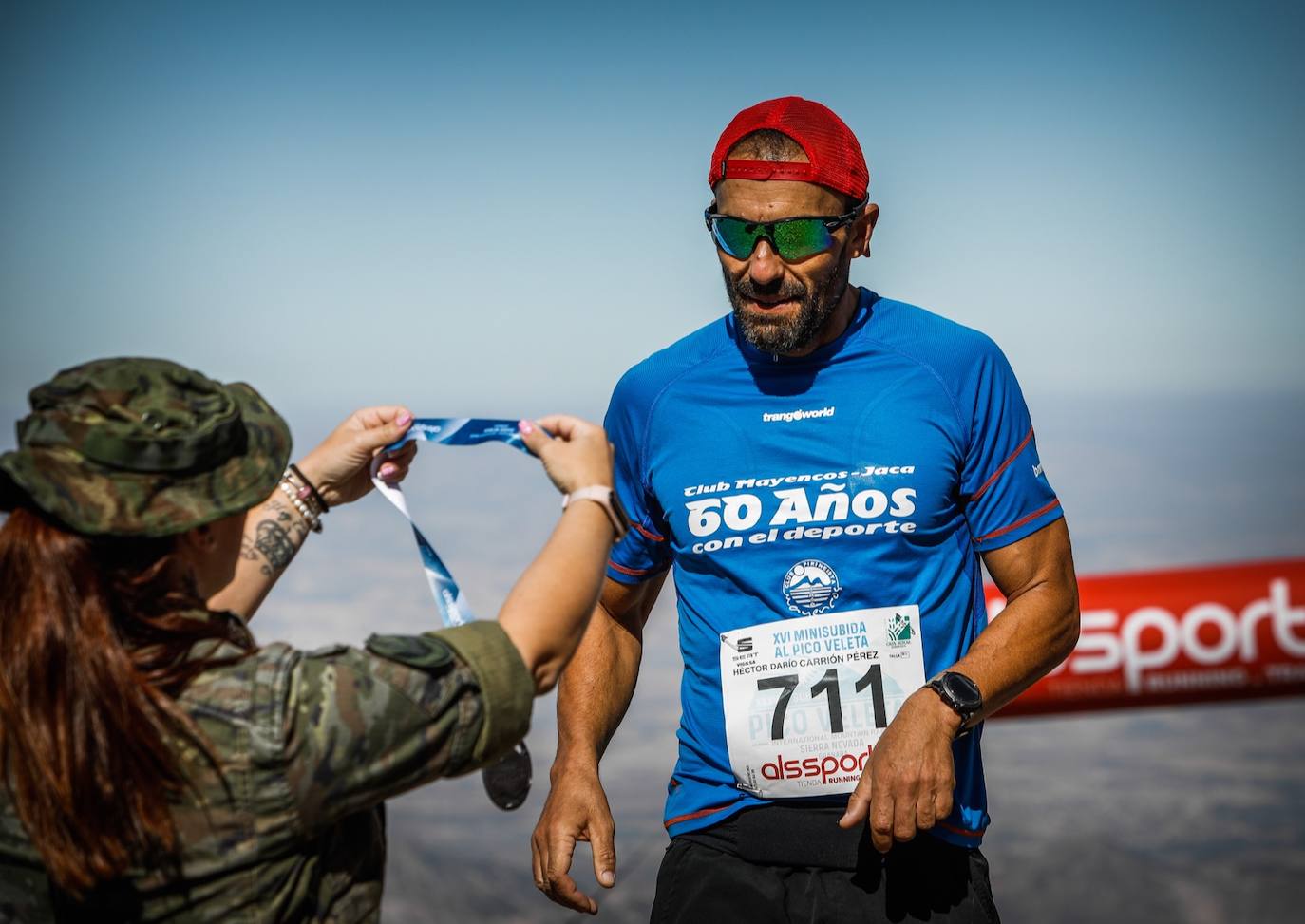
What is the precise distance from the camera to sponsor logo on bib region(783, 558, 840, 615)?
2.92m

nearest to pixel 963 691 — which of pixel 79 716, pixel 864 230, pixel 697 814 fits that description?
pixel 697 814

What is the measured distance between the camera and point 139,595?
5.82 feet

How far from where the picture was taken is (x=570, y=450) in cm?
223

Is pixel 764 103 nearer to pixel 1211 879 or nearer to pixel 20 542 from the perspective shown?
pixel 20 542

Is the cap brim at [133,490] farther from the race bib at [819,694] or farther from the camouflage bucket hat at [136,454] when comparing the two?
the race bib at [819,694]

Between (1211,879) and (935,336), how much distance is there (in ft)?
14.2

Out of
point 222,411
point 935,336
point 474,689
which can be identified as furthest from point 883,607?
point 222,411

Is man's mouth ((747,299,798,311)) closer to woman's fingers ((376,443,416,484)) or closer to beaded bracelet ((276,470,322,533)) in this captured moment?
woman's fingers ((376,443,416,484))

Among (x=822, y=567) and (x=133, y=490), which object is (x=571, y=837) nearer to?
(x=822, y=567)

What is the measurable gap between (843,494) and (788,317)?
1.35 ft

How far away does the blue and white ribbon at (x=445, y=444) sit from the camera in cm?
241

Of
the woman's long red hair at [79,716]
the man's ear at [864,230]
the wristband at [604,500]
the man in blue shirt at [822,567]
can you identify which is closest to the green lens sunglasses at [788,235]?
the man in blue shirt at [822,567]

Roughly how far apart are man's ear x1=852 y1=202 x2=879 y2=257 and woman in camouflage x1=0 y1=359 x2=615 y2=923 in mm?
1534

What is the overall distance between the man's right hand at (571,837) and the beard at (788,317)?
1.05m
